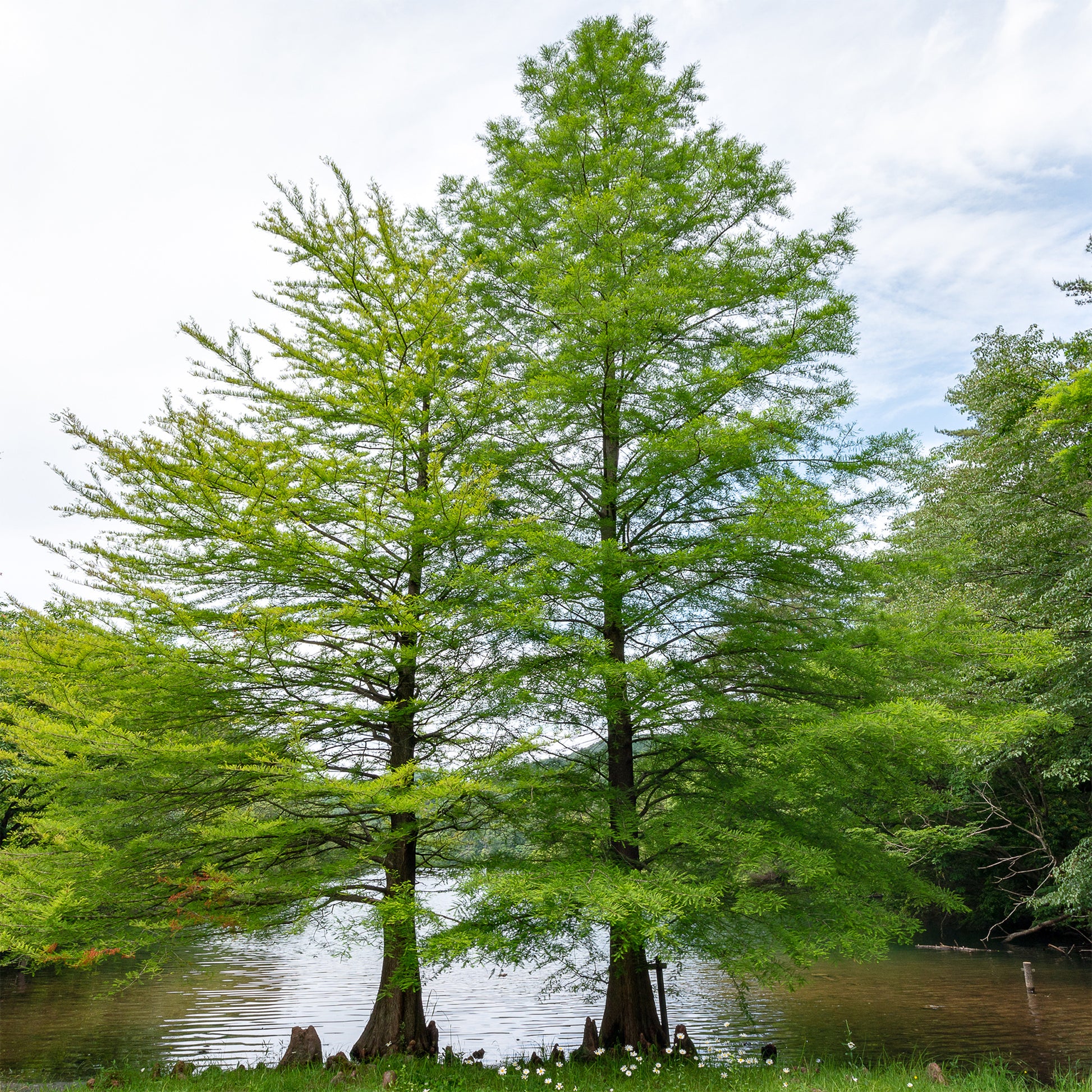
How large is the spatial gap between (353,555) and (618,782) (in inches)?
183

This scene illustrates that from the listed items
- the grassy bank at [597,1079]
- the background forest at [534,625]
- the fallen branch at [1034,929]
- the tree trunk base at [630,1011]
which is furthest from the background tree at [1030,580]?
the tree trunk base at [630,1011]

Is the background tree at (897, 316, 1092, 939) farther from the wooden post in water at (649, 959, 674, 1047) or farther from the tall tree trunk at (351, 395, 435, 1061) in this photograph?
the tall tree trunk at (351, 395, 435, 1061)

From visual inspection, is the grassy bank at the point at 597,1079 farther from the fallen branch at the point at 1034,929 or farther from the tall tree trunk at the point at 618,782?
the fallen branch at the point at 1034,929

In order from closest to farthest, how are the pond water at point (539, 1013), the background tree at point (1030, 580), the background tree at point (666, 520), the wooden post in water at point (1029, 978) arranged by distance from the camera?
the background tree at point (666, 520), the pond water at point (539, 1013), the background tree at point (1030, 580), the wooden post in water at point (1029, 978)

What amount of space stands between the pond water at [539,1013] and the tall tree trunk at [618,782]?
712 millimetres

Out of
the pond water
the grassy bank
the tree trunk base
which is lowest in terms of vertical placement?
the pond water

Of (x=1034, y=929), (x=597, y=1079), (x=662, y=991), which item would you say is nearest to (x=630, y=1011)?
(x=662, y=991)

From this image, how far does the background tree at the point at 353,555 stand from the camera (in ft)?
27.3

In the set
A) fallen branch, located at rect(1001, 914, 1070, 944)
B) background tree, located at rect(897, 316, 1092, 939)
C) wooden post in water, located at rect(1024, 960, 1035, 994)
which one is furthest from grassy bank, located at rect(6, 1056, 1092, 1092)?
fallen branch, located at rect(1001, 914, 1070, 944)

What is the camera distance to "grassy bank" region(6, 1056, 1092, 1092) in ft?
24.4

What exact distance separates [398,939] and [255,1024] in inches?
396

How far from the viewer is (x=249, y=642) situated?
863 centimetres

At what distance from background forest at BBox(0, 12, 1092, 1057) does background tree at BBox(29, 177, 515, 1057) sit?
0.07m

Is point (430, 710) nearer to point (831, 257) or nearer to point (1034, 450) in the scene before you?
point (831, 257)
